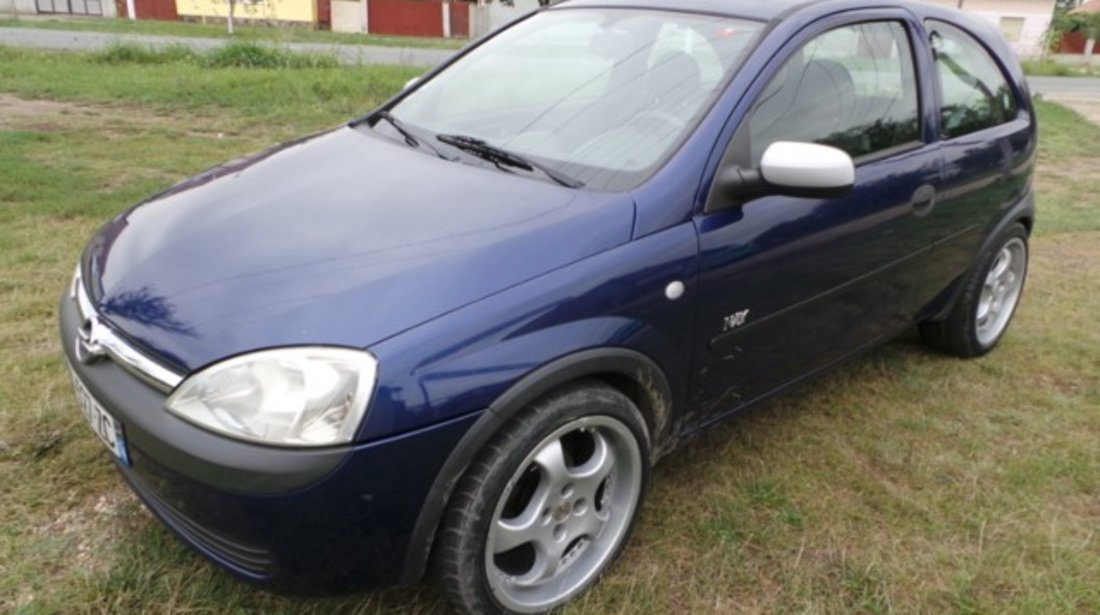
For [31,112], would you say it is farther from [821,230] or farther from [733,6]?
[821,230]

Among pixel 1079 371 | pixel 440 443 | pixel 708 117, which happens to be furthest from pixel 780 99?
pixel 1079 371

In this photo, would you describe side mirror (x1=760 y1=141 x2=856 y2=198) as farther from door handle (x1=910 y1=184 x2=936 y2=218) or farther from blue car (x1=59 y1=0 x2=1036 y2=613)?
door handle (x1=910 y1=184 x2=936 y2=218)

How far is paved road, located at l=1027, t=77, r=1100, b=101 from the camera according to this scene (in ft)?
58.1

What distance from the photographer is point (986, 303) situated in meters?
3.82

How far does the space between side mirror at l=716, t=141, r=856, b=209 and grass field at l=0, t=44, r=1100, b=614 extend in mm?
1021

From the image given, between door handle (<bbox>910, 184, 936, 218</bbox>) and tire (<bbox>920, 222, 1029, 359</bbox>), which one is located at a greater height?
door handle (<bbox>910, 184, 936, 218</bbox>)

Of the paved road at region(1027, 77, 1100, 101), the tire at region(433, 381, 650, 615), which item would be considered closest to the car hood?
the tire at region(433, 381, 650, 615)

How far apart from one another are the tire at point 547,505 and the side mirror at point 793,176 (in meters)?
0.66

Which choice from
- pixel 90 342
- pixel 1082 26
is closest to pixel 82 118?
pixel 90 342

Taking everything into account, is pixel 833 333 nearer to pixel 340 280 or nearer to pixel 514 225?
pixel 514 225

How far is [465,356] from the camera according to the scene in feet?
5.69

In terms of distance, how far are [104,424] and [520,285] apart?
1.04m

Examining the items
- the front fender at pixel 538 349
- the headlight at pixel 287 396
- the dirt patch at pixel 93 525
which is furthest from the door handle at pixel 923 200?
the dirt patch at pixel 93 525

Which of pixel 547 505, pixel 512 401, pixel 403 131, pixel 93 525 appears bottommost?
pixel 93 525
